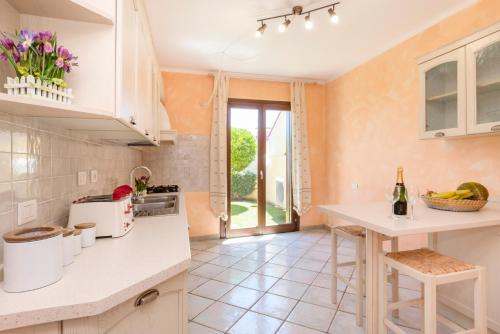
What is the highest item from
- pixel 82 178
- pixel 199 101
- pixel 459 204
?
pixel 199 101

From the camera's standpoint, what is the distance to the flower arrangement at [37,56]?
31.9 inches

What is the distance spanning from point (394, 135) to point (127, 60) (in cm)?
287

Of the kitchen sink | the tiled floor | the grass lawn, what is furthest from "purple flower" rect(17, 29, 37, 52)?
the grass lawn

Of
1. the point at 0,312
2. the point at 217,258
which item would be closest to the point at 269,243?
the point at 217,258

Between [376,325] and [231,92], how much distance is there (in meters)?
3.34

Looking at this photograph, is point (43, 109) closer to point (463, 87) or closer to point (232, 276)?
point (232, 276)

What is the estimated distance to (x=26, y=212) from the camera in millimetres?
1001

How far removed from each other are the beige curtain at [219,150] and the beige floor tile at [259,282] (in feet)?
4.32

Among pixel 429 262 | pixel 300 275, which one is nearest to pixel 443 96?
pixel 429 262

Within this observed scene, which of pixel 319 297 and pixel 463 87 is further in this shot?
pixel 319 297

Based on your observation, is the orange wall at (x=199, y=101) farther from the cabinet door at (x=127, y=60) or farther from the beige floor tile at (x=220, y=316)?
the cabinet door at (x=127, y=60)

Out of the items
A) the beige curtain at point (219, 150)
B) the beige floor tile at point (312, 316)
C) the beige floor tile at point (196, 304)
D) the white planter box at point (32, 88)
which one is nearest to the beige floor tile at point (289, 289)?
the beige floor tile at point (312, 316)

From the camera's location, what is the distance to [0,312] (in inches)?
24.9

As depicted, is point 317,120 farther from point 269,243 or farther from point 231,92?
point 269,243
